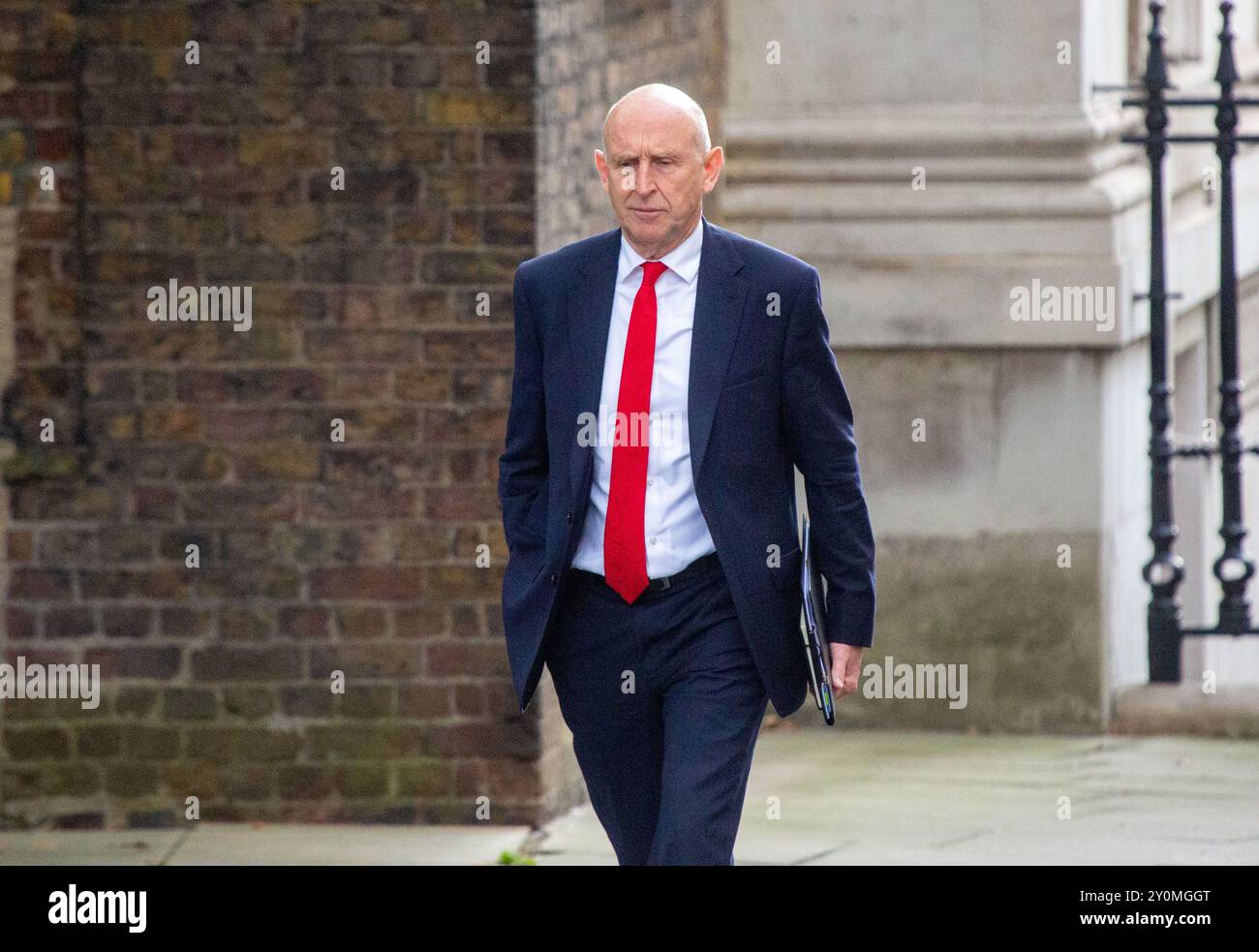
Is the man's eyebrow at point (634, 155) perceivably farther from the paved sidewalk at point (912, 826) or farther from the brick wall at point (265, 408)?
the paved sidewalk at point (912, 826)

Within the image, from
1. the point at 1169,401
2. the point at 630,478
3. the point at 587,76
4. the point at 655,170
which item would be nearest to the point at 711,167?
the point at 655,170

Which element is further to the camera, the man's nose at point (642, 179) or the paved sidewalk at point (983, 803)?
the paved sidewalk at point (983, 803)

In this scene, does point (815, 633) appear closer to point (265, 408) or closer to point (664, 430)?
point (664, 430)

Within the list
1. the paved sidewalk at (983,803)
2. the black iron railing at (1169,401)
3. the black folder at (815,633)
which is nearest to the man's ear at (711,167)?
the black folder at (815,633)

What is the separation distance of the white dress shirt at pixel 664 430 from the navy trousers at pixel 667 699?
0.18ft

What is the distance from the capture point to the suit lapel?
15.4 ft

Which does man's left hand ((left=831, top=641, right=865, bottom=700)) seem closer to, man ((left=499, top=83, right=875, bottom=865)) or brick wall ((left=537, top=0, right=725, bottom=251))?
man ((left=499, top=83, right=875, bottom=865))

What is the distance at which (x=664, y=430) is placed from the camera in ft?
15.5

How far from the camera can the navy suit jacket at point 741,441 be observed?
469 cm

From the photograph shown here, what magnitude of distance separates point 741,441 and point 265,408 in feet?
9.86

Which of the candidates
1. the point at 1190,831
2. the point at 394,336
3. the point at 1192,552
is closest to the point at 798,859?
the point at 1190,831

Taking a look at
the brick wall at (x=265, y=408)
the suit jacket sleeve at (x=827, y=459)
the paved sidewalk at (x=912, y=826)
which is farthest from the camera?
the brick wall at (x=265, y=408)

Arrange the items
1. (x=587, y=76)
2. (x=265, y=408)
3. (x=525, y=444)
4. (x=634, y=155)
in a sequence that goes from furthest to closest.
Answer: (x=587, y=76), (x=265, y=408), (x=525, y=444), (x=634, y=155)

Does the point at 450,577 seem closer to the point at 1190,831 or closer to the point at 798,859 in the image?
the point at 798,859
